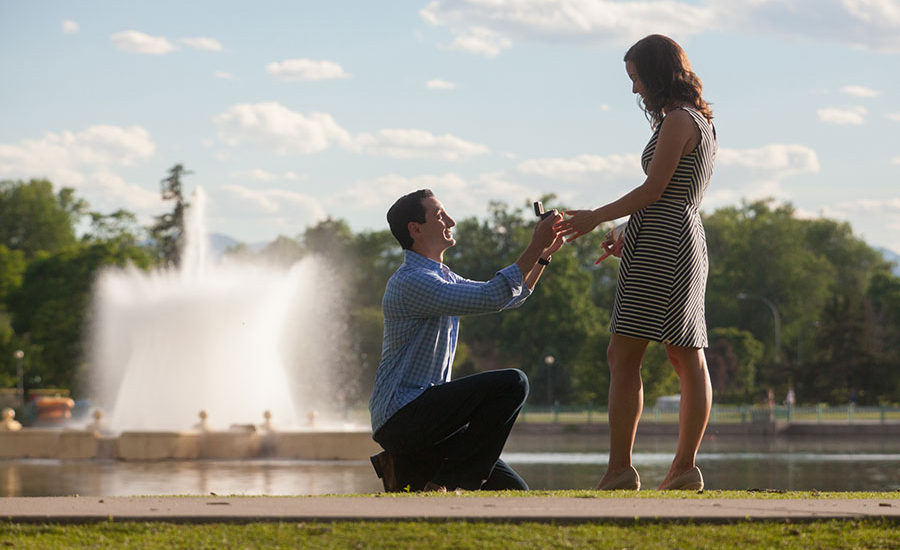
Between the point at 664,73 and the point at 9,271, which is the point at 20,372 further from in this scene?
the point at 664,73

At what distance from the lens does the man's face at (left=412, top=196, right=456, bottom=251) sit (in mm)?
6176

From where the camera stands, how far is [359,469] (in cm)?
2564

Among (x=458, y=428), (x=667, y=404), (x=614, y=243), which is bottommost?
(x=667, y=404)

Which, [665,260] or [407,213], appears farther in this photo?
[665,260]

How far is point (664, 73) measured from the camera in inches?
261

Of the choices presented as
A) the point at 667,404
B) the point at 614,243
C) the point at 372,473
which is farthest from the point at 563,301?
the point at 614,243

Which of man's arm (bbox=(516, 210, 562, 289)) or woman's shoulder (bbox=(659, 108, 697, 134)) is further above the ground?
woman's shoulder (bbox=(659, 108, 697, 134))

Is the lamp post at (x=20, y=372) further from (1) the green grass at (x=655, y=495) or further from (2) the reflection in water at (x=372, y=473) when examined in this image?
(1) the green grass at (x=655, y=495)

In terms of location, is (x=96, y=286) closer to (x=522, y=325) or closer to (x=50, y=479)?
(x=522, y=325)

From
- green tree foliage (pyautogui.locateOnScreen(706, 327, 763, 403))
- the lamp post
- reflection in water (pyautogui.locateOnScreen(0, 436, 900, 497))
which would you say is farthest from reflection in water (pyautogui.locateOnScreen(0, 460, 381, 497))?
green tree foliage (pyautogui.locateOnScreen(706, 327, 763, 403))

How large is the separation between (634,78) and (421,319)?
1.74 meters

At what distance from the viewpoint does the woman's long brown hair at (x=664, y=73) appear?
6.57m

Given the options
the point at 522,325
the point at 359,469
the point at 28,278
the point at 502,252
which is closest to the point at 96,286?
the point at 28,278

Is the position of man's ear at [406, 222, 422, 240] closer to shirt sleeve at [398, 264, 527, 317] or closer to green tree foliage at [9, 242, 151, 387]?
shirt sleeve at [398, 264, 527, 317]
